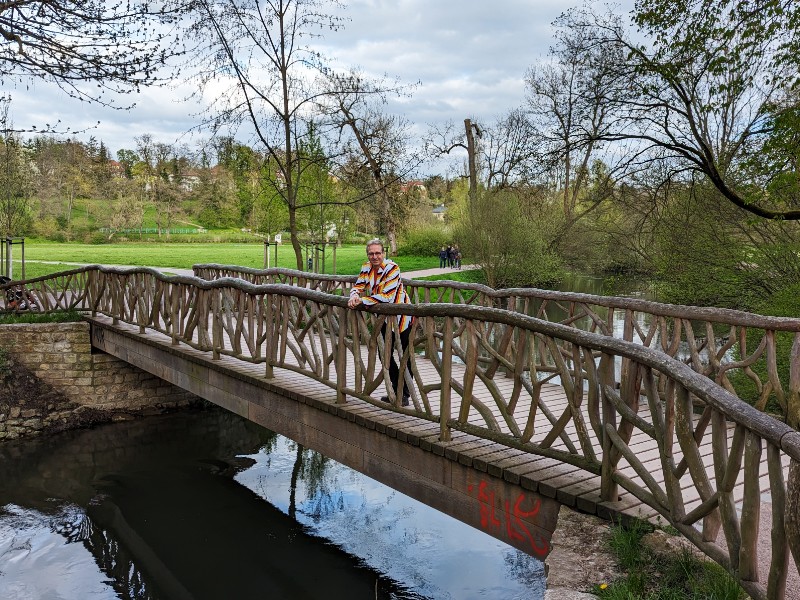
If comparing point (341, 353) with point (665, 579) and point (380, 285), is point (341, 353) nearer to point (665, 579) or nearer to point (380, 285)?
point (380, 285)

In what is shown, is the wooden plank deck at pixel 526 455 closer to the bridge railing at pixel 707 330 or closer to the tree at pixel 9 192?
the bridge railing at pixel 707 330

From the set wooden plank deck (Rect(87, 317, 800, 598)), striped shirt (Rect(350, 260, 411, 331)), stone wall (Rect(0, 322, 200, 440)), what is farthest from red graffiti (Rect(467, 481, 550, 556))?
stone wall (Rect(0, 322, 200, 440))

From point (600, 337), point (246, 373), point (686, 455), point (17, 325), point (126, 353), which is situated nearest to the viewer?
point (686, 455)

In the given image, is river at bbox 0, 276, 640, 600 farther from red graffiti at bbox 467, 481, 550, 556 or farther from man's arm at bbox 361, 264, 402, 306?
man's arm at bbox 361, 264, 402, 306

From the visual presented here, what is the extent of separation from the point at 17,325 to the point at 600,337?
12675 millimetres

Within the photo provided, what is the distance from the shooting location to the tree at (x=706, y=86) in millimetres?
9633

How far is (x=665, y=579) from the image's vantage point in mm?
2975

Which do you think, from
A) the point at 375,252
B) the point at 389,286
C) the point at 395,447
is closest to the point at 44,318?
the point at 375,252

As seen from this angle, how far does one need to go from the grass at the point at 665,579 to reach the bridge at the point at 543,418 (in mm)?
85

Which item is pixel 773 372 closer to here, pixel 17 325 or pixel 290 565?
pixel 290 565

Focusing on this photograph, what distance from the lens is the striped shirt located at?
5727mm

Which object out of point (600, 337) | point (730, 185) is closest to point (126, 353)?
point (600, 337)

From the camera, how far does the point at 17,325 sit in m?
13.0

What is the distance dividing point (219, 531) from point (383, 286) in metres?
4.91
